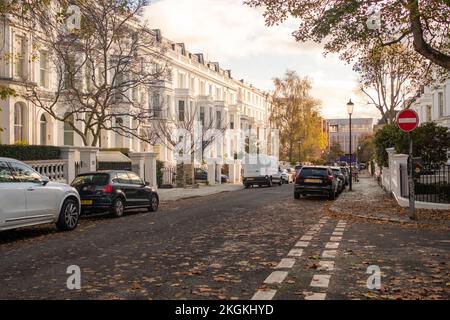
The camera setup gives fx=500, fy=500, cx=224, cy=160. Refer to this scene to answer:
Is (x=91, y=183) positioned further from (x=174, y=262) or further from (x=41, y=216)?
(x=174, y=262)

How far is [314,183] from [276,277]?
18.1 metres

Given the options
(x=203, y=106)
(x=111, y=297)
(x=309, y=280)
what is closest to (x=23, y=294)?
(x=111, y=297)

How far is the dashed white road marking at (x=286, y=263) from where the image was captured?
7.53 metres

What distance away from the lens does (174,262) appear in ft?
26.0

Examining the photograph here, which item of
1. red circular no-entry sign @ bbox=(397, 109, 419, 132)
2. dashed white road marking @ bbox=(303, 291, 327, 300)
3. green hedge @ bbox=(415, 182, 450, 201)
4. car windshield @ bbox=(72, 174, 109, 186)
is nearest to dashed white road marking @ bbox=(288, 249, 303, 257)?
dashed white road marking @ bbox=(303, 291, 327, 300)

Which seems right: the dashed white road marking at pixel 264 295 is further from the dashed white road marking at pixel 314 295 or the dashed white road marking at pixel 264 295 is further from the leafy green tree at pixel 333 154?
the leafy green tree at pixel 333 154

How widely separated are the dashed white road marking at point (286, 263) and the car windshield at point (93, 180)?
9.05 metres

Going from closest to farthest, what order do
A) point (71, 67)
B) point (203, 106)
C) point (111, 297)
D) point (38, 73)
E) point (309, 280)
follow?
point (111, 297), point (309, 280), point (71, 67), point (38, 73), point (203, 106)

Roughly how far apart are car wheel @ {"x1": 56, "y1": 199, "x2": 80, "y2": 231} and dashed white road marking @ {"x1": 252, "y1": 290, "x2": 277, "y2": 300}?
7499mm

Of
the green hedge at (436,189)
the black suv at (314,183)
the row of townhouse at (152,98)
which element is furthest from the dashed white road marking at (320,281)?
the black suv at (314,183)

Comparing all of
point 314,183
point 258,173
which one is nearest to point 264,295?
point 314,183

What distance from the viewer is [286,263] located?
786 centimetres

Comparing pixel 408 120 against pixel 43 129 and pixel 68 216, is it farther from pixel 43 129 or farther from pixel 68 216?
pixel 43 129

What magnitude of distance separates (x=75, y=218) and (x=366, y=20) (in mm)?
10548
